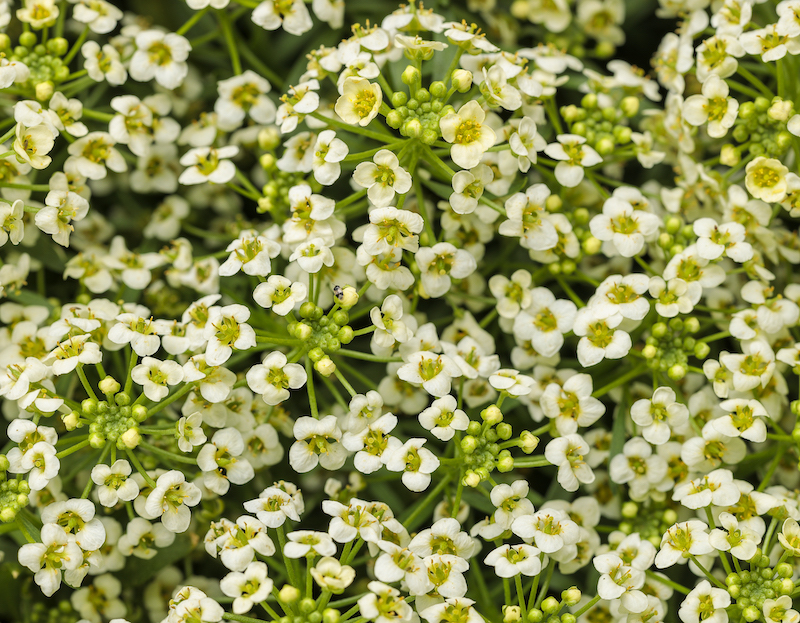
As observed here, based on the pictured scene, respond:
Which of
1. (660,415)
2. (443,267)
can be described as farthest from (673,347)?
(443,267)

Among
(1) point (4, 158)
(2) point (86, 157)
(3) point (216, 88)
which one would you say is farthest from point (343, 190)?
(1) point (4, 158)

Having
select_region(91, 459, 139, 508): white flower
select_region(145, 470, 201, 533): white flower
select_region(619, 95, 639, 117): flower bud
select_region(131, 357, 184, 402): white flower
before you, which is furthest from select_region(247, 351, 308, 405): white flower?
select_region(619, 95, 639, 117): flower bud

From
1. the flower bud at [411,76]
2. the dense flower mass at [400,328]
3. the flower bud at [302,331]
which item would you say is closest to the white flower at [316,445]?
the dense flower mass at [400,328]

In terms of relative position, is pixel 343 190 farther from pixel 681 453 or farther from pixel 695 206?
pixel 681 453

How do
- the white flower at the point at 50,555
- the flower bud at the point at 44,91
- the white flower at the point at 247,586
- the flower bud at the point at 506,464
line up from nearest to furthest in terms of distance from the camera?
1. the white flower at the point at 247,586
2. the white flower at the point at 50,555
3. the flower bud at the point at 506,464
4. the flower bud at the point at 44,91

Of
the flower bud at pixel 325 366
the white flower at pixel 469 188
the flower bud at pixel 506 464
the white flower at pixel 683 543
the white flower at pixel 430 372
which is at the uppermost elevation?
the white flower at pixel 469 188

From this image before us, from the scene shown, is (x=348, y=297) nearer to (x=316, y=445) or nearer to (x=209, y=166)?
(x=316, y=445)

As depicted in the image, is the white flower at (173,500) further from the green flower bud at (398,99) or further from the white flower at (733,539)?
the white flower at (733,539)
